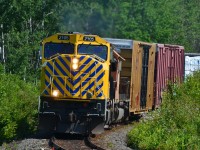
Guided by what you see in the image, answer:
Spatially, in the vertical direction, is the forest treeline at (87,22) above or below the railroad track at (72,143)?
above

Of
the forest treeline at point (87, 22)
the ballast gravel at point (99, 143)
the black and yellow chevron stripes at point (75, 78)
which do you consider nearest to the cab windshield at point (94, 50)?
the black and yellow chevron stripes at point (75, 78)

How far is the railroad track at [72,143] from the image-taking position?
1555cm

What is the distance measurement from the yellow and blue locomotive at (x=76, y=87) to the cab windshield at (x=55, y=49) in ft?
0.14

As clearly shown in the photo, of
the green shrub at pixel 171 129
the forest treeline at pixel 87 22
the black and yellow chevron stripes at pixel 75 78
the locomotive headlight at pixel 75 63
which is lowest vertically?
the green shrub at pixel 171 129

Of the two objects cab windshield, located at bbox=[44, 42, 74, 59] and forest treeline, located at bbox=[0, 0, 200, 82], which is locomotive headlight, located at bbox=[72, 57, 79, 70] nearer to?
cab windshield, located at bbox=[44, 42, 74, 59]

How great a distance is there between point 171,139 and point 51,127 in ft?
12.5

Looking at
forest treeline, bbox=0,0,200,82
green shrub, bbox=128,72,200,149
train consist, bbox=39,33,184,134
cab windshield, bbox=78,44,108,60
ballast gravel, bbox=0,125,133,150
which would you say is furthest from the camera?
forest treeline, bbox=0,0,200,82

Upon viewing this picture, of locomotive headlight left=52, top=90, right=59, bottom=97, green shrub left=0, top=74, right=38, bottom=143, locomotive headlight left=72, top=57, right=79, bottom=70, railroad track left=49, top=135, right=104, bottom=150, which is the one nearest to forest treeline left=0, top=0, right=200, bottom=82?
green shrub left=0, top=74, right=38, bottom=143

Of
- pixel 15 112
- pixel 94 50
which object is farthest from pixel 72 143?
pixel 15 112

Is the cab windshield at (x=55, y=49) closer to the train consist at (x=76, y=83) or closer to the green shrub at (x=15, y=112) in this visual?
the train consist at (x=76, y=83)

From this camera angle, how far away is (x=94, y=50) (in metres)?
17.8

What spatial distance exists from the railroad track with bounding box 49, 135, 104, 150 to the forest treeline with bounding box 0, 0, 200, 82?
527 cm

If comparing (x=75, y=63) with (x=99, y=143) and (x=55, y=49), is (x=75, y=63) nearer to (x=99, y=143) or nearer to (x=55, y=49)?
(x=55, y=49)

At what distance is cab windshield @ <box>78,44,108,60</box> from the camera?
58.2ft
